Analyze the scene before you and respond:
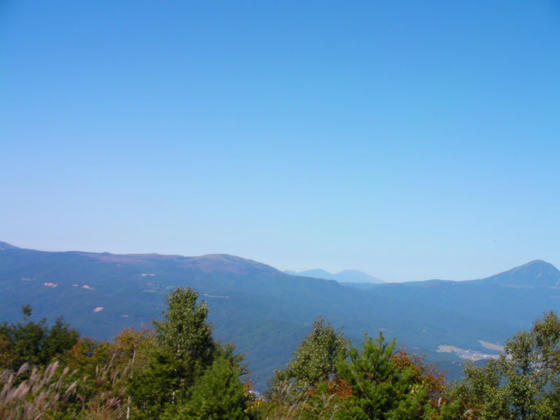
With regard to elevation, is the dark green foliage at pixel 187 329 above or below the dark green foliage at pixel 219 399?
below

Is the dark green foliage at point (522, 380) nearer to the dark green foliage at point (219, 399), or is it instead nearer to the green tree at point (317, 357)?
the green tree at point (317, 357)

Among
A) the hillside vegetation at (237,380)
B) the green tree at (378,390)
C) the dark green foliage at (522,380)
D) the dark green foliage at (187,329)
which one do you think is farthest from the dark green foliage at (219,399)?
the dark green foliage at (187,329)

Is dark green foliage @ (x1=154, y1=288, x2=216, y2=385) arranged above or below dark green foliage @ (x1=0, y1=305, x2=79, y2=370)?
above

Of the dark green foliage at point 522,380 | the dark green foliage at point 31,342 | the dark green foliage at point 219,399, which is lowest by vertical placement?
the dark green foliage at point 31,342

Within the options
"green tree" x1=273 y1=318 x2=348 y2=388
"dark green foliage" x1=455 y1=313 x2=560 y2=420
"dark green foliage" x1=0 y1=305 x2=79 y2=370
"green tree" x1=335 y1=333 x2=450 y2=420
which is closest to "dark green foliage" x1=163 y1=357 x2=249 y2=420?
"green tree" x1=335 y1=333 x2=450 y2=420

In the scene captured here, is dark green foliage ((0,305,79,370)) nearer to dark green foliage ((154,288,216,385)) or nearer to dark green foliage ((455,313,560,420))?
dark green foliage ((154,288,216,385))

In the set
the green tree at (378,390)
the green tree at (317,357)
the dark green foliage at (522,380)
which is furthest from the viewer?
the green tree at (317,357)

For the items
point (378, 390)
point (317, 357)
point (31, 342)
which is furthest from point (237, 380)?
point (31, 342)

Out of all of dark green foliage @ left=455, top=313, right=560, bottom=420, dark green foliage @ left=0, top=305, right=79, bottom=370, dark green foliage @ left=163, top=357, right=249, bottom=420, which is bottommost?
dark green foliage @ left=0, top=305, right=79, bottom=370

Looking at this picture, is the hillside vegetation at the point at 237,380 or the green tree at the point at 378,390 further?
the green tree at the point at 378,390

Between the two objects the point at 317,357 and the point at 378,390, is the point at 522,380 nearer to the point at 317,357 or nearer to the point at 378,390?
the point at 317,357

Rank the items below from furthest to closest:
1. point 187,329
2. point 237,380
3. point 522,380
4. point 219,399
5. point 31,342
A: point 31,342 < point 187,329 < point 522,380 < point 237,380 < point 219,399

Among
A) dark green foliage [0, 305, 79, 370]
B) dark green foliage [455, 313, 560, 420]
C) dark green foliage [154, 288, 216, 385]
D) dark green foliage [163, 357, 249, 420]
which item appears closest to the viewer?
dark green foliage [163, 357, 249, 420]

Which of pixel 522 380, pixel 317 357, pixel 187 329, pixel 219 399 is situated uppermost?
pixel 219 399
